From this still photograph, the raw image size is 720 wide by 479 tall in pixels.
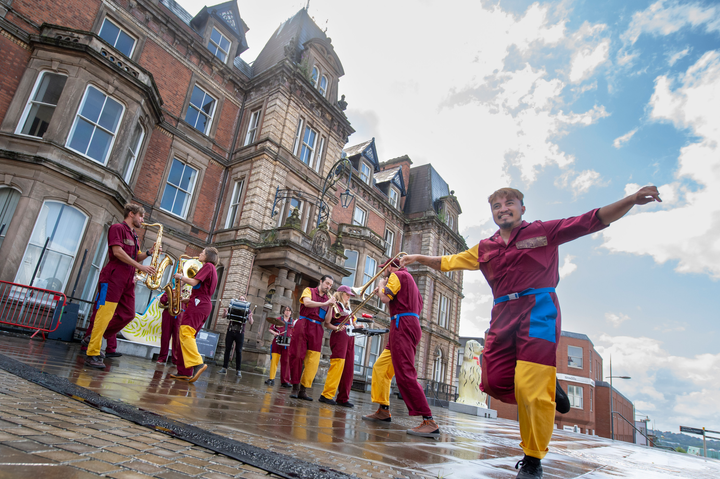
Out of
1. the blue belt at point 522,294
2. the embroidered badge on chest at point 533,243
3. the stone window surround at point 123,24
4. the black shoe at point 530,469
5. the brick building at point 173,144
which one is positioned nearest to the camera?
the black shoe at point 530,469

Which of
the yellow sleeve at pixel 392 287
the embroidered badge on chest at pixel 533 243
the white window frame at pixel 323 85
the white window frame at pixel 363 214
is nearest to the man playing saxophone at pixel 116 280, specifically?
the yellow sleeve at pixel 392 287

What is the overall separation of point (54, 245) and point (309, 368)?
10.2 metres

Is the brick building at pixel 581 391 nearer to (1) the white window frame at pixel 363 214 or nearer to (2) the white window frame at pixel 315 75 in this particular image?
(1) the white window frame at pixel 363 214

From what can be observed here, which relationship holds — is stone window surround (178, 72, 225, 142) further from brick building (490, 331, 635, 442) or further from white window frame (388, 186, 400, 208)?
brick building (490, 331, 635, 442)

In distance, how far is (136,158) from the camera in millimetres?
15688

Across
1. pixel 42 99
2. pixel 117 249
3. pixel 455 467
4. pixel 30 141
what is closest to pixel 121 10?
pixel 42 99

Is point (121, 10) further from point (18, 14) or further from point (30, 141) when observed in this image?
point (30, 141)

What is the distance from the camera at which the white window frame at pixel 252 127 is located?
63.1 ft

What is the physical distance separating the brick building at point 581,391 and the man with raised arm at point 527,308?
41534 mm

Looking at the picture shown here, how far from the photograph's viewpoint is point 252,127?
19.5m

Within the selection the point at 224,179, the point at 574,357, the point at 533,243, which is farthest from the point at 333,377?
the point at 574,357

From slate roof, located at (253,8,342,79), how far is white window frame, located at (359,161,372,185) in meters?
7.18

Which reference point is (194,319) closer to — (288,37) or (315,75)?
(315,75)

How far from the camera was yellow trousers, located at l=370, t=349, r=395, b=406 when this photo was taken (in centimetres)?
565
